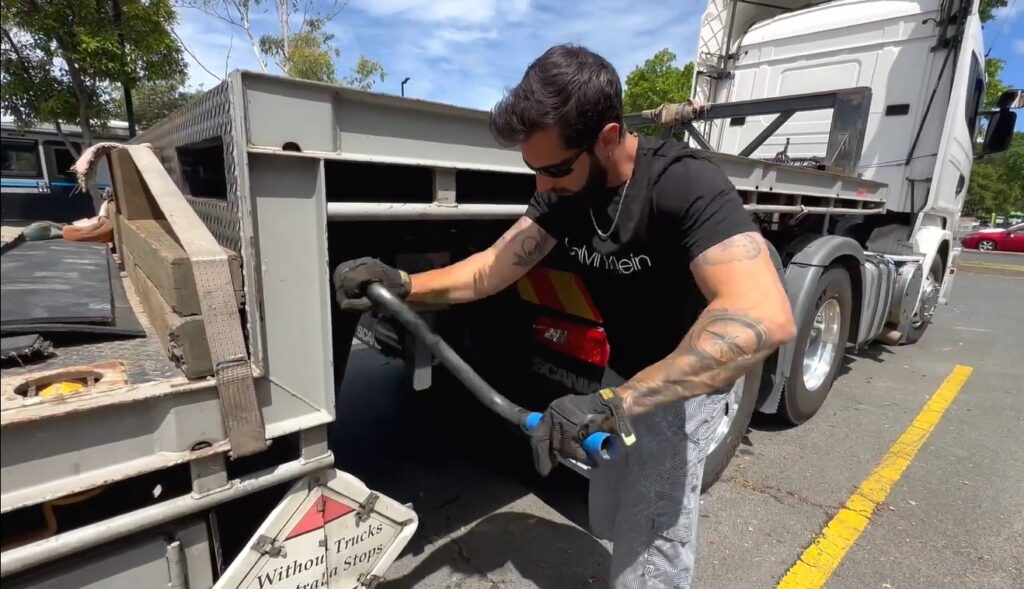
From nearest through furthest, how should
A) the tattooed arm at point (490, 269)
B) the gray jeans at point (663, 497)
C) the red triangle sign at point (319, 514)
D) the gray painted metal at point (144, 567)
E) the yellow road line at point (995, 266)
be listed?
the gray painted metal at point (144, 567) → the red triangle sign at point (319, 514) → the gray jeans at point (663, 497) → the tattooed arm at point (490, 269) → the yellow road line at point (995, 266)

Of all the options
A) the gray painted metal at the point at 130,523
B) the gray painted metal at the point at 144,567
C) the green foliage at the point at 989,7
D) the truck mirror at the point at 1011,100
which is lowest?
the gray painted metal at the point at 144,567

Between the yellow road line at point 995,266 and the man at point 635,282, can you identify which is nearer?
the man at point 635,282

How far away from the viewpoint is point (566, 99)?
4.57 ft

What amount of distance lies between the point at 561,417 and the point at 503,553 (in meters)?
1.31

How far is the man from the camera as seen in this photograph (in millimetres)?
1335

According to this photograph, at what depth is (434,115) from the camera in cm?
156

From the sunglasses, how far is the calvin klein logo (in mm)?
303

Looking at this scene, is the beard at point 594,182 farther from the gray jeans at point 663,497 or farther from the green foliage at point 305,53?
the green foliage at point 305,53

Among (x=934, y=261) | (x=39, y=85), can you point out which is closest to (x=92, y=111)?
(x=39, y=85)

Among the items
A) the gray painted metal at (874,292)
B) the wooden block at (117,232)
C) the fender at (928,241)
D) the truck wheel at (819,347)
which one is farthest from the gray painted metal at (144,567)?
the fender at (928,241)

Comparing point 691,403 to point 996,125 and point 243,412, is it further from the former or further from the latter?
point 996,125

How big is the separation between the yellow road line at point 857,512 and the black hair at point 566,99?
1998 millimetres

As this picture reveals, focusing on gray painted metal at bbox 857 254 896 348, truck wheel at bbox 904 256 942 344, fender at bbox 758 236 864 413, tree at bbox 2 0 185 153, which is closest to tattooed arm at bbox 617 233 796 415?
fender at bbox 758 236 864 413

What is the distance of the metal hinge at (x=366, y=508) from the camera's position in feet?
5.37
